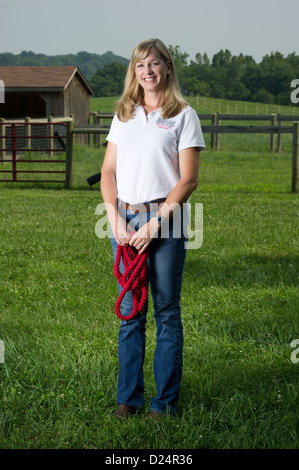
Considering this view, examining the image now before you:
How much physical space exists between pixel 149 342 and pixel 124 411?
104 centimetres

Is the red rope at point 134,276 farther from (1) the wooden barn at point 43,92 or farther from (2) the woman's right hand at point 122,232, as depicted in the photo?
(1) the wooden barn at point 43,92

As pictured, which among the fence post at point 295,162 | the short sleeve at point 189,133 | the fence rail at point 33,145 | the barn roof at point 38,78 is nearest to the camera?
the short sleeve at point 189,133

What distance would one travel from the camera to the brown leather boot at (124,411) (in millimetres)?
3078

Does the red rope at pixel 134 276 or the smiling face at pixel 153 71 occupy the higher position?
the smiling face at pixel 153 71

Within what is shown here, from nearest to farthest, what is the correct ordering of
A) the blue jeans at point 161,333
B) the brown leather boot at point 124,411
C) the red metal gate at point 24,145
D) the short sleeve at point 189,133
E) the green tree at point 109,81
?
the short sleeve at point 189,133, the blue jeans at point 161,333, the brown leather boot at point 124,411, the red metal gate at point 24,145, the green tree at point 109,81

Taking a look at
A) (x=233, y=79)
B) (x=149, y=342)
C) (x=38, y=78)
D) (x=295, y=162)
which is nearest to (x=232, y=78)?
(x=233, y=79)

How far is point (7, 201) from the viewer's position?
34.9ft

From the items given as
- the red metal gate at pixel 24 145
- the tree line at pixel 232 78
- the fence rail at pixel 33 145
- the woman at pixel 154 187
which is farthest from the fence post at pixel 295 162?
the tree line at pixel 232 78

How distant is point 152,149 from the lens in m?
2.84

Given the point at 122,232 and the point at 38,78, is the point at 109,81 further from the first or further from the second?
the point at 122,232

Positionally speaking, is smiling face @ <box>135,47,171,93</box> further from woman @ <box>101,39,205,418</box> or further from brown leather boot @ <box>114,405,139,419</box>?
brown leather boot @ <box>114,405,139,419</box>

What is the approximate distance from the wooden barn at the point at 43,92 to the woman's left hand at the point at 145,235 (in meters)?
24.9
